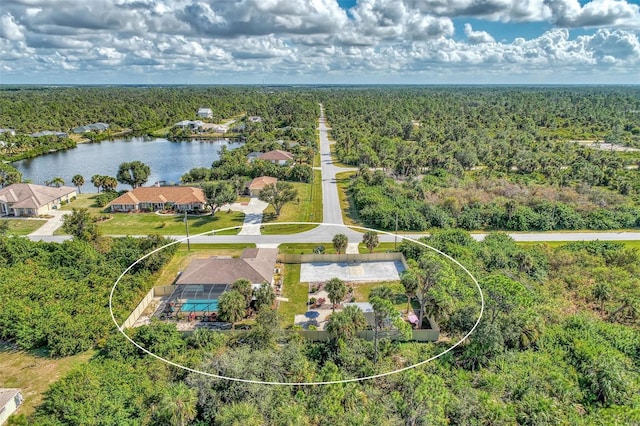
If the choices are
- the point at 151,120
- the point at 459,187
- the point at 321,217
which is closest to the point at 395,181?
the point at 459,187

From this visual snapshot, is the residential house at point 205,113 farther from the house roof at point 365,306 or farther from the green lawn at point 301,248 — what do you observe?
→ the house roof at point 365,306

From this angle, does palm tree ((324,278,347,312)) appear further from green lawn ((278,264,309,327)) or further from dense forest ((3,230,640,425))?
dense forest ((3,230,640,425))

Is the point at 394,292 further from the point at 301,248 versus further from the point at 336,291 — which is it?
the point at 301,248

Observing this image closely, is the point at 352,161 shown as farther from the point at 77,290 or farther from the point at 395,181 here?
the point at 77,290

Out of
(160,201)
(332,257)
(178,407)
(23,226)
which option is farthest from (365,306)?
(23,226)

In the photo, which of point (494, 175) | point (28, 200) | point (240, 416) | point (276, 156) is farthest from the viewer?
point (276, 156)

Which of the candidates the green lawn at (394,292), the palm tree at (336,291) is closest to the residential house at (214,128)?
the green lawn at (394,292)
